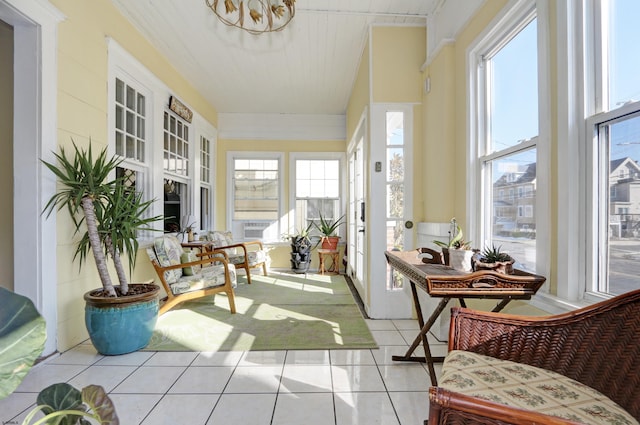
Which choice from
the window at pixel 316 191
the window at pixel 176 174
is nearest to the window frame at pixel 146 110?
the window at pixel 176 174

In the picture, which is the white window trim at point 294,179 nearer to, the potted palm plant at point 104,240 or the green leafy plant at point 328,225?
the green leafy plant at point 328,225

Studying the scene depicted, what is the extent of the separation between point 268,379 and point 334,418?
56 cm

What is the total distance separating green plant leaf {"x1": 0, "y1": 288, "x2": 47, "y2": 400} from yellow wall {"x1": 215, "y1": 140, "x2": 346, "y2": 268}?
5429 millimetres

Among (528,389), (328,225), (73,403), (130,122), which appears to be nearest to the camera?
(73,403)

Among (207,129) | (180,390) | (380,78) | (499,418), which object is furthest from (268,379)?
(207,129)

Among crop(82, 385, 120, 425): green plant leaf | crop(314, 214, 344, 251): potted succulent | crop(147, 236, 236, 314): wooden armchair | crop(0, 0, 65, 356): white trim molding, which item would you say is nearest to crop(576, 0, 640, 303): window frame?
crop(82, 385, 120, 425): green plant leaf

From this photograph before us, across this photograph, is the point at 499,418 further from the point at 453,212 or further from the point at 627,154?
the point at 453,212

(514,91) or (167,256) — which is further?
(167,256)

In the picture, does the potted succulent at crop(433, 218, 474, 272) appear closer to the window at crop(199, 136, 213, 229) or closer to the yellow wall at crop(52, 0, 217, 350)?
the yellow wall at crop(52, 0, 217, 350)

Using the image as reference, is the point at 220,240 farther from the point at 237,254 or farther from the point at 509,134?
the point at 509,134

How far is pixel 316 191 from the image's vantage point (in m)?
6.21

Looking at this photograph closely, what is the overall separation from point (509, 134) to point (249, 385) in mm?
2292

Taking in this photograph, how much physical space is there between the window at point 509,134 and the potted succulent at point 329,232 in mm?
3415

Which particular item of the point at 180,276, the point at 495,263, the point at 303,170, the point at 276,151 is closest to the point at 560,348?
the point at 495,263
